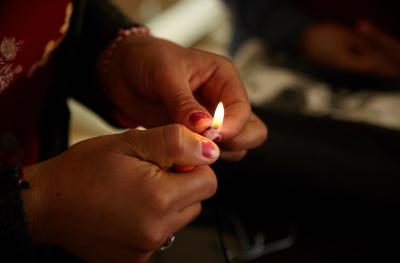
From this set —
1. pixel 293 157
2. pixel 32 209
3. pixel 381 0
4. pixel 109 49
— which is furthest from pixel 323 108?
pixel 32 209

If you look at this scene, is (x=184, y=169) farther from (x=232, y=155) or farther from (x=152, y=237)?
(x=232, y=155)

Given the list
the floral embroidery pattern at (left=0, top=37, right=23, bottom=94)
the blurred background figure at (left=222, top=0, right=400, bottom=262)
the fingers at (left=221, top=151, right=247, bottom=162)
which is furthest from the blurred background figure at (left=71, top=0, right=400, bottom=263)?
the floral embroidery pattern at (left=0, top=37, right=23, bottom=94)

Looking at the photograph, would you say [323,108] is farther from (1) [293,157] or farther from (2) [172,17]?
(2) [172,17]

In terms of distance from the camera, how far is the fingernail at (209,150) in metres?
0.51

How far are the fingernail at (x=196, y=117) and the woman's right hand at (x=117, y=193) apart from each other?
2.5 inches

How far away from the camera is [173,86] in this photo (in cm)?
65

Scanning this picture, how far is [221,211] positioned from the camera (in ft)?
2.89

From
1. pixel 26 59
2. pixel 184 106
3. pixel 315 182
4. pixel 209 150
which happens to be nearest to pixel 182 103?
pixel 184 106

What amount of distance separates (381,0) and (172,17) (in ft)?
3.69

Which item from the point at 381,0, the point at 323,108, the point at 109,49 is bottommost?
the point at 323,108

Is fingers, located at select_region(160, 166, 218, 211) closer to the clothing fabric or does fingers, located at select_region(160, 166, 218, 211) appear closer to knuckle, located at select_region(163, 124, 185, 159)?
knuckle, located at select_region(163, 124, 185, 159)

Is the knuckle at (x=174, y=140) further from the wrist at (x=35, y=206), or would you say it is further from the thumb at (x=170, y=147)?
the wrist at (x=35, y=206)

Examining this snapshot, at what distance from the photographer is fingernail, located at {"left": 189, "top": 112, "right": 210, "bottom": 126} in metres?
0.57

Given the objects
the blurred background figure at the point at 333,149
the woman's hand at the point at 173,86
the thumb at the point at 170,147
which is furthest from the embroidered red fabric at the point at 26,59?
the blurred background figure at the point at 333,149
